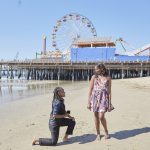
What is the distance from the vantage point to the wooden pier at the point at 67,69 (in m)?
57.5

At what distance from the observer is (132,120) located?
8086 millimetres

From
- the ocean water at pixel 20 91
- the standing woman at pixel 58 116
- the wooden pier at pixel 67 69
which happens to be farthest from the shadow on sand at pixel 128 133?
the wooden pier at pixel 67 69

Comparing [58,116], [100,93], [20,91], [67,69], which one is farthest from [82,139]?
[67,69]

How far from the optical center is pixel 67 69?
6266cm

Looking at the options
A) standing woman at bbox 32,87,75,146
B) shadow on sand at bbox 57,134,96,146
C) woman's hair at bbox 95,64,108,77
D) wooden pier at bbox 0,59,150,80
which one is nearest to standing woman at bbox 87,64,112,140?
woman's hair at bbox 95,64,108,77

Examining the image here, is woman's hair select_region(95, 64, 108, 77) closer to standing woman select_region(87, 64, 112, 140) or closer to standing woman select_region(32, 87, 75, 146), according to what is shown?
standing woman select_region(87, 64, 112, 140)

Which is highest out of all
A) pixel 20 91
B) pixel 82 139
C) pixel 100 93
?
pixel 100 93

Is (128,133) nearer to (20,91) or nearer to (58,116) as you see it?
(58,116)

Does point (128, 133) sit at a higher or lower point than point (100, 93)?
lower

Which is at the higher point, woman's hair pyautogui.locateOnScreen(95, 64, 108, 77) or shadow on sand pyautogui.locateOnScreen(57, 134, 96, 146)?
woman's hair pyautogui.locateOnScreen(95, 64, 108, 77)

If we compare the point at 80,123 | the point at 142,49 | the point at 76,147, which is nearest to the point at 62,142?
the point at 76,147

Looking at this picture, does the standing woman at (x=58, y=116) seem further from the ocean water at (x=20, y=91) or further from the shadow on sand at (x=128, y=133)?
the ocean water at (x=20, y=91)

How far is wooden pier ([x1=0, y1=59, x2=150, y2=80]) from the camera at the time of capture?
189 ft

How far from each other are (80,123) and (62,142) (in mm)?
1663
